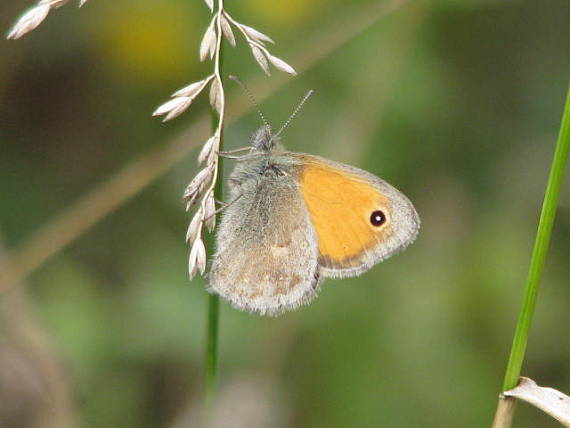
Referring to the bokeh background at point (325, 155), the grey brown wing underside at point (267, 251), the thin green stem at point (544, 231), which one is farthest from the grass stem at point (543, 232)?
the bokeh background at point (325, 155)

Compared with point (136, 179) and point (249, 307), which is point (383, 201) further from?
point (136, 179)

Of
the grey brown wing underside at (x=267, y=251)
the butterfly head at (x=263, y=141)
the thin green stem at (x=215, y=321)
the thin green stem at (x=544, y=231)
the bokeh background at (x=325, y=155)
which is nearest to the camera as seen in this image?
the thin green stem at (x=544, y=231)

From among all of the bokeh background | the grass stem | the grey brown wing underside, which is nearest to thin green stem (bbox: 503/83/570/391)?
the grass stem

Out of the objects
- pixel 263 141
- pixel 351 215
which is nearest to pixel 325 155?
pixel 263 141

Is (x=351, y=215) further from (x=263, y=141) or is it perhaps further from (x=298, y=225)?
(x=263, y=141)

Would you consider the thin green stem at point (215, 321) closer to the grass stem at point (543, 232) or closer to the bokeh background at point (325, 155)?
the grass stem at point (543, 232)

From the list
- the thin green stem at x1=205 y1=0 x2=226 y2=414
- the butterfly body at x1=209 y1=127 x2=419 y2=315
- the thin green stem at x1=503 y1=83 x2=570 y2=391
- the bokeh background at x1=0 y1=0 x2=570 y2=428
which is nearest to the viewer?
the thin green stem at x1=503 y1=83 x2=570 y2=391

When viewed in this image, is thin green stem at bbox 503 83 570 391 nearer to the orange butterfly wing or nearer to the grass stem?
the grass stem
